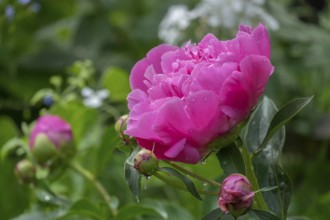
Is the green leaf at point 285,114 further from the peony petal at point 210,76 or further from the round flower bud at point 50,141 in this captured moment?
the round flower bud at point 50,141

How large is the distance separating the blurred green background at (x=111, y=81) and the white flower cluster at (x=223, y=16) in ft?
0.05

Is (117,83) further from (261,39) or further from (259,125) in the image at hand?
(261,39)

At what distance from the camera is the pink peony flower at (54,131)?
92 centimetres

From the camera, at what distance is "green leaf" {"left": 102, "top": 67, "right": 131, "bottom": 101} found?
120cm

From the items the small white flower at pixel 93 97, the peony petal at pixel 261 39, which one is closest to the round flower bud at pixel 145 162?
the peony petal at pixel 261 39

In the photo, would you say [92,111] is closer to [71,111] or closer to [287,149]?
[71,111]

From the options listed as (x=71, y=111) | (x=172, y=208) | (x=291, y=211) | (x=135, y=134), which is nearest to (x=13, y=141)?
(x=71, y=111)

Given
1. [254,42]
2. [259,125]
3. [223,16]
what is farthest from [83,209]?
[223,16]

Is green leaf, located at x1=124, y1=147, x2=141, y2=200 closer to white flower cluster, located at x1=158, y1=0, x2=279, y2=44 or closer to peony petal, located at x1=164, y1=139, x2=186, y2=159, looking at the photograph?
peony petal, located at x1=164, y1=139, x2=186, y2=159

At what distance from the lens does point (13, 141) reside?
107 centimetres

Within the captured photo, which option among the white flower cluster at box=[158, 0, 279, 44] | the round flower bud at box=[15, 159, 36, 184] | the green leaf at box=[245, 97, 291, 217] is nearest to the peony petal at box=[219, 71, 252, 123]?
the green leaf at box=[245, 97, 291, 217]

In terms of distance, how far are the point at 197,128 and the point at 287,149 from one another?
931 mm

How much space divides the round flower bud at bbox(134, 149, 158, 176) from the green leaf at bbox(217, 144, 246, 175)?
0.17 ft

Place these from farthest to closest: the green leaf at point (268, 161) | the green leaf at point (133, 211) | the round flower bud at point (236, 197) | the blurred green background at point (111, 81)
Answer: the blurred green background at point (111, 81) < the green leaf at point (133, 211) < the green leaf at point (268, 161) < the round flower bud at point (236, 197)
